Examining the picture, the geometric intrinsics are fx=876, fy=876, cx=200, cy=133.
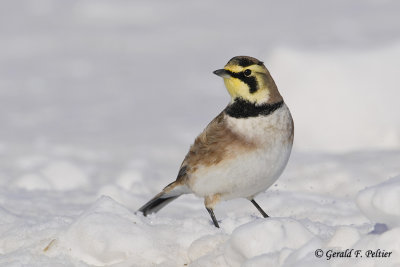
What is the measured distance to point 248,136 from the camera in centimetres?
551

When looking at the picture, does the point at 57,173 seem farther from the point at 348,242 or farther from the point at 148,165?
the point at 348,242

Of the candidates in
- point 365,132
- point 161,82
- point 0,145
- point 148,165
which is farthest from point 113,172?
point 161,82

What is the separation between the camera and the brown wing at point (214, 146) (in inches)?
219

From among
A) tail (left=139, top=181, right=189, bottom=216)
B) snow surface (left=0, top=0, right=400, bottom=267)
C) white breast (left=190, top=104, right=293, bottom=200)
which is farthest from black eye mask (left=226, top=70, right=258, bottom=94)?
tail (left=139, top=181, right=189, bottom=216)

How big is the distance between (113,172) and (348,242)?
534 centimetres

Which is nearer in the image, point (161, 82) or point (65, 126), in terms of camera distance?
point (65, 126)

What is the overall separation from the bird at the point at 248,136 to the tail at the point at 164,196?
0.47m

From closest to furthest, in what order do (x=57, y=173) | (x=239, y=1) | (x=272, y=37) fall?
(x=57, y=173)
(x=272, y=37)
(x=239, y=1)

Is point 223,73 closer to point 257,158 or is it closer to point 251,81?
point 251,81

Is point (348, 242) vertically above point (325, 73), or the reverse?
point (348, 242)

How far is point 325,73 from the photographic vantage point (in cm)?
1187

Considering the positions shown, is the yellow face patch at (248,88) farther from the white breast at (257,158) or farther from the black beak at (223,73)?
the white breast at (257,158)

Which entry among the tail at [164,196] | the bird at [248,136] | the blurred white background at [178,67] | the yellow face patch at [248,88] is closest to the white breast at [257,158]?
the bird at [248,136]

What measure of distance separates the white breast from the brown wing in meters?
0.04
